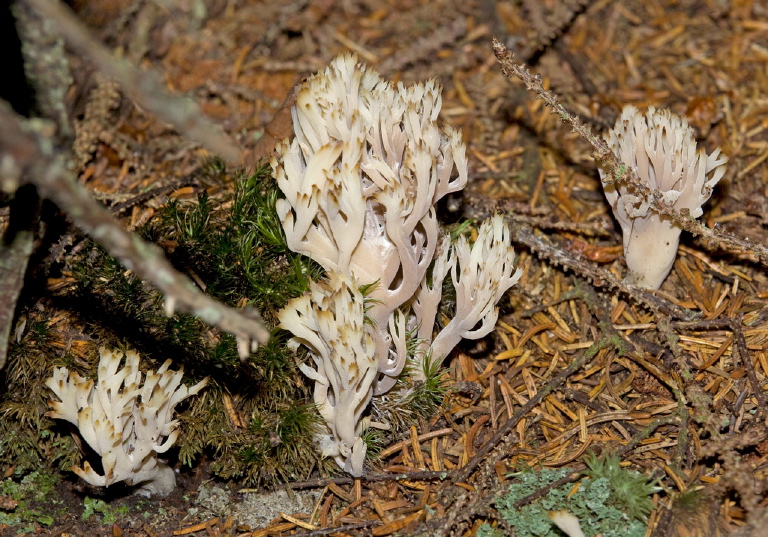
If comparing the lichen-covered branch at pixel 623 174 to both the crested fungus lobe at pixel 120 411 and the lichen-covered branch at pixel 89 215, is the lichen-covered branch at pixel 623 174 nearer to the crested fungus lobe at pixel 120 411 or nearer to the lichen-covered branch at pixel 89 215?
the lichen-covered branch at pixel 89 215

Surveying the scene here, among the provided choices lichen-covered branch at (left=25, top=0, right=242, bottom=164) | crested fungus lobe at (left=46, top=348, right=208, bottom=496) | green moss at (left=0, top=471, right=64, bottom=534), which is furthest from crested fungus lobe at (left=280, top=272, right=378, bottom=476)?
green moss at (left=0, top=471, right=64, bottom=534)

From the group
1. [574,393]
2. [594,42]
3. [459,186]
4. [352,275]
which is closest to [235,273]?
[352,275]

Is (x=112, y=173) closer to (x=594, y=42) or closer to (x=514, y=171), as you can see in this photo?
(x=514, y=171)

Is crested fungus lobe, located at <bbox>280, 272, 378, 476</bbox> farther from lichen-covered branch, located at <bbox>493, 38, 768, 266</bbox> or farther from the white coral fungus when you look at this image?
lichen-covered branch, located at <bbox>493, 38, 768, 266</bbox>

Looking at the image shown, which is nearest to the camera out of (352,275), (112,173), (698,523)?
(698,523)

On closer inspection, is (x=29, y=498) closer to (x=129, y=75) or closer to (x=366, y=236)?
(x=366, y=236)

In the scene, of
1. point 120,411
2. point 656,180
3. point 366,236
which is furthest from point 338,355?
point 656,180
